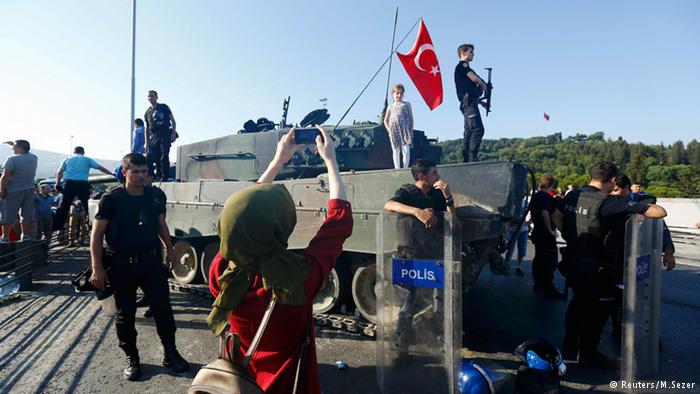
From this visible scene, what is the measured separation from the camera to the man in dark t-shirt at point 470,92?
5797 millimetres

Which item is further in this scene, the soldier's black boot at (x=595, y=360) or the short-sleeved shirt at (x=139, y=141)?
the short-sleeved shirt at (x=139, y=141)

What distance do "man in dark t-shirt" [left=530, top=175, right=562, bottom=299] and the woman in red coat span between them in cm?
538

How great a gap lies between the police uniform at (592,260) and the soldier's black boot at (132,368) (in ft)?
13.8

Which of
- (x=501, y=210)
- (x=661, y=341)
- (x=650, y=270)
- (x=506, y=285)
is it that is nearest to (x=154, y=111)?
(x=501, y=210)

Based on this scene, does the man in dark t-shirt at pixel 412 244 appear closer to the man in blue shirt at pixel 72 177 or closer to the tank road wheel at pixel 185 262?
the tank road wheel at pixel 185 262

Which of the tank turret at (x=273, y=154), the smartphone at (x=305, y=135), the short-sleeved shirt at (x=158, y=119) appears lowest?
the smartphone at (x=305, y=135)

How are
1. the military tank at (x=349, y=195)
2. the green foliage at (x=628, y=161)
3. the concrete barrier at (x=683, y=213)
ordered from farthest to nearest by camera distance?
the green foliage at (x=628, y=161)
the concrete barrier at (x=683, y=213)
the military tank at (x=349, y=195)

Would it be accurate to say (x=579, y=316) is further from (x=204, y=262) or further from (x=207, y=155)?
(x=207, y=155)

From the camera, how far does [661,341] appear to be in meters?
4.79

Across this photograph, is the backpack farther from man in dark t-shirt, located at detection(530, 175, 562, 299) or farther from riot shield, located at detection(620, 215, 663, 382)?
man in dark t-shirt, located at detection(530, 175, 562, 299)

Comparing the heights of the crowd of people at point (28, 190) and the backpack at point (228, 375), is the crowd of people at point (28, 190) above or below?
above

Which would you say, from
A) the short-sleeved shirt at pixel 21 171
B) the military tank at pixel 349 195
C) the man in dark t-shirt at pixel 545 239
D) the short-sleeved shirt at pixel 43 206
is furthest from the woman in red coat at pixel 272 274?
the short-sleeved shirt at pixel 43 206

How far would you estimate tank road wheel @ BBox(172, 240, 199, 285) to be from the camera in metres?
7.05

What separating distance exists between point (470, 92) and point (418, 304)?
3.57m
